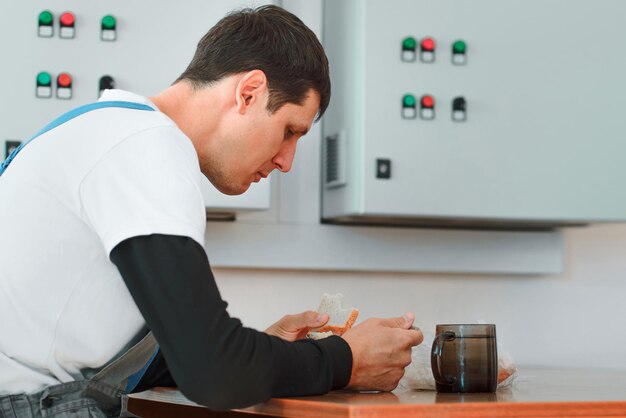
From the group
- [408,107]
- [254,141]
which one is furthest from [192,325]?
[408,107]

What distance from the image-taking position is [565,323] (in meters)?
2.88

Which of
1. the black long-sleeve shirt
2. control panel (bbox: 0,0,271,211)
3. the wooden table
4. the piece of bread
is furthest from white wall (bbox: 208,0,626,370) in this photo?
the black long-sleeve shirt

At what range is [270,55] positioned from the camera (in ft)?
4.55

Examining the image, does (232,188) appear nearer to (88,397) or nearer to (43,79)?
(88,397)

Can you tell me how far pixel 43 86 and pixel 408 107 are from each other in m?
0.89

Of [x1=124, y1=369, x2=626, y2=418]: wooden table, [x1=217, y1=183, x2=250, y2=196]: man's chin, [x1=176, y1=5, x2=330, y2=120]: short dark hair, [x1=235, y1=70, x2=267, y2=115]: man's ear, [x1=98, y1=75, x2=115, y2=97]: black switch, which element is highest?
[x1=98, y1=75, x2=115, y2=97]: black switch

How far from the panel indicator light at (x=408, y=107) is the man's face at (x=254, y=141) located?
93 cm

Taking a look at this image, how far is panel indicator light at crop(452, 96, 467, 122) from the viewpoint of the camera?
2422 mm

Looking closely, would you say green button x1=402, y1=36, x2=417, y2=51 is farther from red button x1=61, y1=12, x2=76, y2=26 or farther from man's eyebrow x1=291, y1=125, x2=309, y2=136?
man's eyebrow x1=291, y1=125, x2=309, y2=136

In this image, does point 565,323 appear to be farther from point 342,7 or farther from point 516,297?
point 342,7

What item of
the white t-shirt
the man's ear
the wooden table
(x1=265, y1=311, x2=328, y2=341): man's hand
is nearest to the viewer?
the wooden table

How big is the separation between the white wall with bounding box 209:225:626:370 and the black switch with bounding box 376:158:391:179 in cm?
46

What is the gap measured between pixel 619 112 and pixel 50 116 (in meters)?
1.46

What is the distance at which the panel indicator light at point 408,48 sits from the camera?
2.42 m
